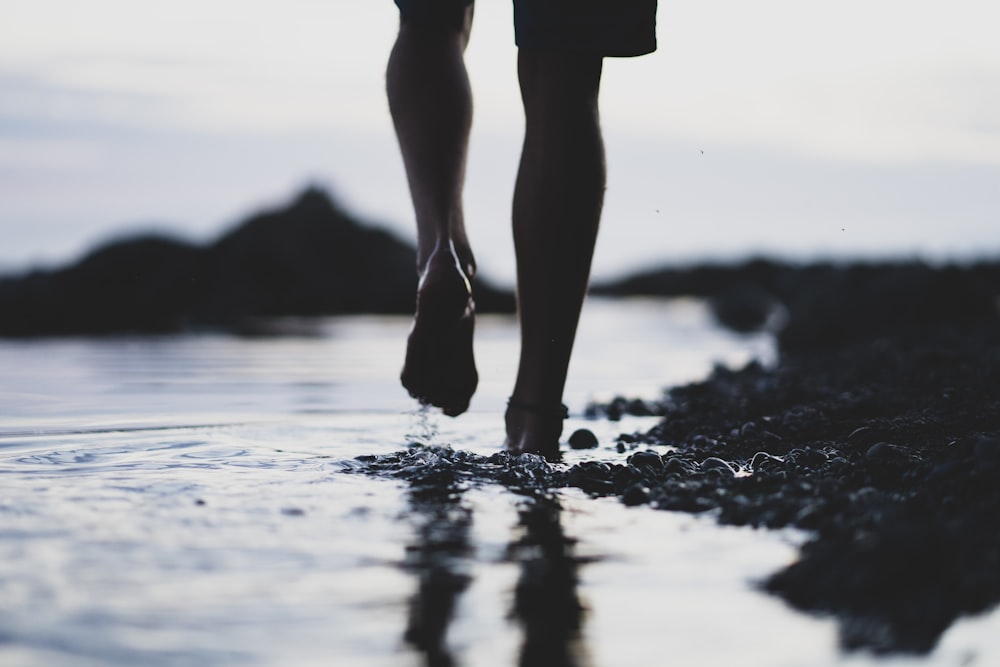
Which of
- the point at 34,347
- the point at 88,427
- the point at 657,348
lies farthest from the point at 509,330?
the point at 88,427

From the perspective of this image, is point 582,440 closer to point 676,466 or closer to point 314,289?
point 676,466

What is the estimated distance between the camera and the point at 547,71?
7.42 feet

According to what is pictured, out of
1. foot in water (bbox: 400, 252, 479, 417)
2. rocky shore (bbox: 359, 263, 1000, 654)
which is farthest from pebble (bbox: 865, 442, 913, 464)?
foot in water (bbox: 400, 252, 479, 417)

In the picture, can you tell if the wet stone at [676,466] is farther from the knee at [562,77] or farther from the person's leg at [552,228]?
the knee at [562,77]

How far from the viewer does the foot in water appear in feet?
7.29

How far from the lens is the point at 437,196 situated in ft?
7.84

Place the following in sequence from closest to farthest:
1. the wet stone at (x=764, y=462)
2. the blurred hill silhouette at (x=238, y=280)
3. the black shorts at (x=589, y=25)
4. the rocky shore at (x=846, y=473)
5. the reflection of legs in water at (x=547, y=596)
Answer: the reflection of legs in water at (x=547, y=596), the rocky shore at (x=846, y=473), the wet stone at (x=764, y=462), the black shorts at (x=589, y=25), the blurred hill silhouette at (x=238, y=280)

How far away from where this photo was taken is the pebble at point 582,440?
2523 millimetres

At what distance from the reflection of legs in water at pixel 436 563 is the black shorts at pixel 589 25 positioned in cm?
96

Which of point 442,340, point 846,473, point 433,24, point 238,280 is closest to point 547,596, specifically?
point 846,473

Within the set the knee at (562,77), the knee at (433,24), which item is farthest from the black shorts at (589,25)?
the knee at (433,24)

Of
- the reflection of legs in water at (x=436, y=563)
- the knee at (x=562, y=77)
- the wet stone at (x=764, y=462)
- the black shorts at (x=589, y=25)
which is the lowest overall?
the wet stone at (x=764, y=462)

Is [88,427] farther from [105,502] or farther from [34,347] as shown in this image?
[34,347]

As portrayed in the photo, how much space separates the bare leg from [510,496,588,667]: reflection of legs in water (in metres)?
0.73
